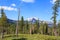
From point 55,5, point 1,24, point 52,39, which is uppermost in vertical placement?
point 55,5

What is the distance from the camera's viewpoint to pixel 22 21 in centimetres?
10019

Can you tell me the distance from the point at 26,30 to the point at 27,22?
600 inches

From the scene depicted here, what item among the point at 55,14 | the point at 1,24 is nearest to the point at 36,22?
the point at 1,24

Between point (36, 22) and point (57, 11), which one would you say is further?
point (36, 22)

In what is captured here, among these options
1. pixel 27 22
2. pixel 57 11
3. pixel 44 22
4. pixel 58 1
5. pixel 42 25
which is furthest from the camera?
pixel 27 22

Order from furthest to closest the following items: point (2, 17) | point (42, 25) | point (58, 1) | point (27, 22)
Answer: point (27, 22) < point (42, 25) < point (2, 17) < point (58, 1)

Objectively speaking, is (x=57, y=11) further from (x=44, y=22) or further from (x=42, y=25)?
(x=44, y=22)

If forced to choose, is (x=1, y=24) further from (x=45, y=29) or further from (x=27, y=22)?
(x=27, y=22)

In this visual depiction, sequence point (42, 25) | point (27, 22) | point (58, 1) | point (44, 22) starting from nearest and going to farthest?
point (58, 1)
point (42, 25)
point (44, 22)
point (27, 22)

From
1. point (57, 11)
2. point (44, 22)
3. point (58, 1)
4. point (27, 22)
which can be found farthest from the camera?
point (27, 22)

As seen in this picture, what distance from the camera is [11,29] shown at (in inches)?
3819

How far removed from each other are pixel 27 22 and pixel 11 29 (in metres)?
17.6

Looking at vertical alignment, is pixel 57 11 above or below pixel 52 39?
above

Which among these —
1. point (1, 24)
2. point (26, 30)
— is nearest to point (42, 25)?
point (26, 30)
